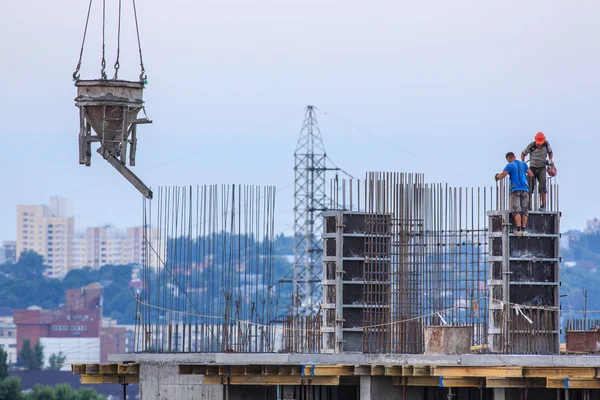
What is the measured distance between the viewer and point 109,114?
32.9 metres

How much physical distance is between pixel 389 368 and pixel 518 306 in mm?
3048

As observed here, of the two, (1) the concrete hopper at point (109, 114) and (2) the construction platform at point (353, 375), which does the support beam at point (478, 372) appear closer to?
(2) the construction platform at point (353, 375)

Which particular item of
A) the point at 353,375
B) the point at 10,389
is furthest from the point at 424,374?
the point at 10,389

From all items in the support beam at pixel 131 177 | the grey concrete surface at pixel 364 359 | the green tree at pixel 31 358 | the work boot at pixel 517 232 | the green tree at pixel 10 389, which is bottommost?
the green tree at pixel 10 389

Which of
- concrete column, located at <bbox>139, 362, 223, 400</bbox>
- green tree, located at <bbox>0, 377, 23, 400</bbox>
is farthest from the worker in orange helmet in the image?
green tree, located at <bbox>0, 377, 23, 400</bbox>

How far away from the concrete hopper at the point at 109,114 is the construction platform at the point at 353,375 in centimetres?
488

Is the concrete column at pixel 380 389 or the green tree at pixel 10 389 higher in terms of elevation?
the concrete column at pixel 380 389

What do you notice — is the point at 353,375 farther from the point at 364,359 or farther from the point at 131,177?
the point at 131,177

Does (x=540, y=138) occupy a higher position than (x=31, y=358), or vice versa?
(x=540, y=138)

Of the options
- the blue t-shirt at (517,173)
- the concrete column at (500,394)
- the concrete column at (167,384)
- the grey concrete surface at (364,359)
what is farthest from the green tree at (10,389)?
the concrete column at (500,394)

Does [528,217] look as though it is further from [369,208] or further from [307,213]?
[307,213]

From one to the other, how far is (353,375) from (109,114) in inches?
282

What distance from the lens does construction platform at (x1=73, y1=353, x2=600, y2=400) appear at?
2995 cm

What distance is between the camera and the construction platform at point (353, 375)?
29953 millimetres
